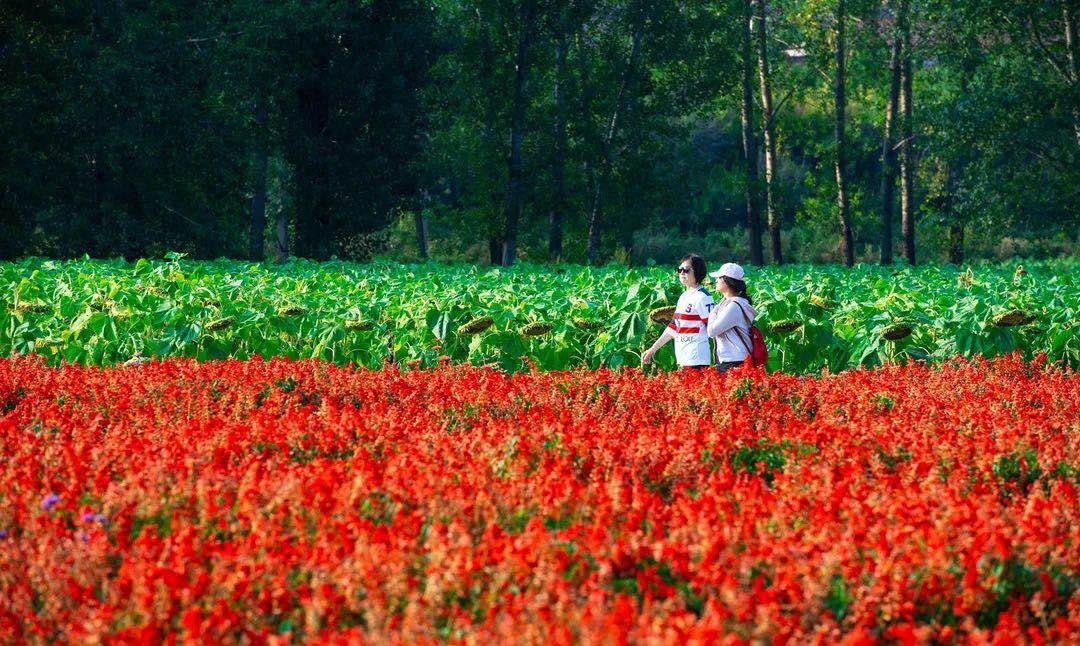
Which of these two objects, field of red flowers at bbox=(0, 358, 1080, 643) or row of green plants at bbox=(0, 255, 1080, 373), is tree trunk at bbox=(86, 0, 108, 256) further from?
field of red flowers at bbox=(0, 358, 1080, 643)

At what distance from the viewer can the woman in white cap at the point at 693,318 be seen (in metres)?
8.90

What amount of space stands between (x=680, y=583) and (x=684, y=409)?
3.19 m

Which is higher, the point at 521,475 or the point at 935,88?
the point at 935,88

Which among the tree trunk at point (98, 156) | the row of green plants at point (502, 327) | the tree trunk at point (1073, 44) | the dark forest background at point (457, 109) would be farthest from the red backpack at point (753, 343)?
the tree trunk at point (1073, 44)

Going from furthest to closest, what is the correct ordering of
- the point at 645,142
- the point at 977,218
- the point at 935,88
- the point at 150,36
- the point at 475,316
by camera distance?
the point at 935,88 → the point at 645,142 → the point at 977,218 → the point at 150,36 → the point at 475,316

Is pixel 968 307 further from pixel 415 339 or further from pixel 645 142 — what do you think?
pixel 645 142

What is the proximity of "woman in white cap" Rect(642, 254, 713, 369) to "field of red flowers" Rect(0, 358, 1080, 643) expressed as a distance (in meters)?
2.06

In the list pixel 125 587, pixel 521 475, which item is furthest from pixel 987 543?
pixel 125 587

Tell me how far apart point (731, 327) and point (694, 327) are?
296mm

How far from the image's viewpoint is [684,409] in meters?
6.84

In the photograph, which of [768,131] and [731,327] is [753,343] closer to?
[731,327]

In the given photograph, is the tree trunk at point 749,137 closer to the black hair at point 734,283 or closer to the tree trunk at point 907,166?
the tree trunk at point 907,166

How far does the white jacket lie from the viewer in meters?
8.73

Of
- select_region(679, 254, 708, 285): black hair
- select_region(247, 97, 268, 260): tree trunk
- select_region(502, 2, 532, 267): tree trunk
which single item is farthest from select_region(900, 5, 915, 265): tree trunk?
select_region(679, 254, 708, 285): black hair
